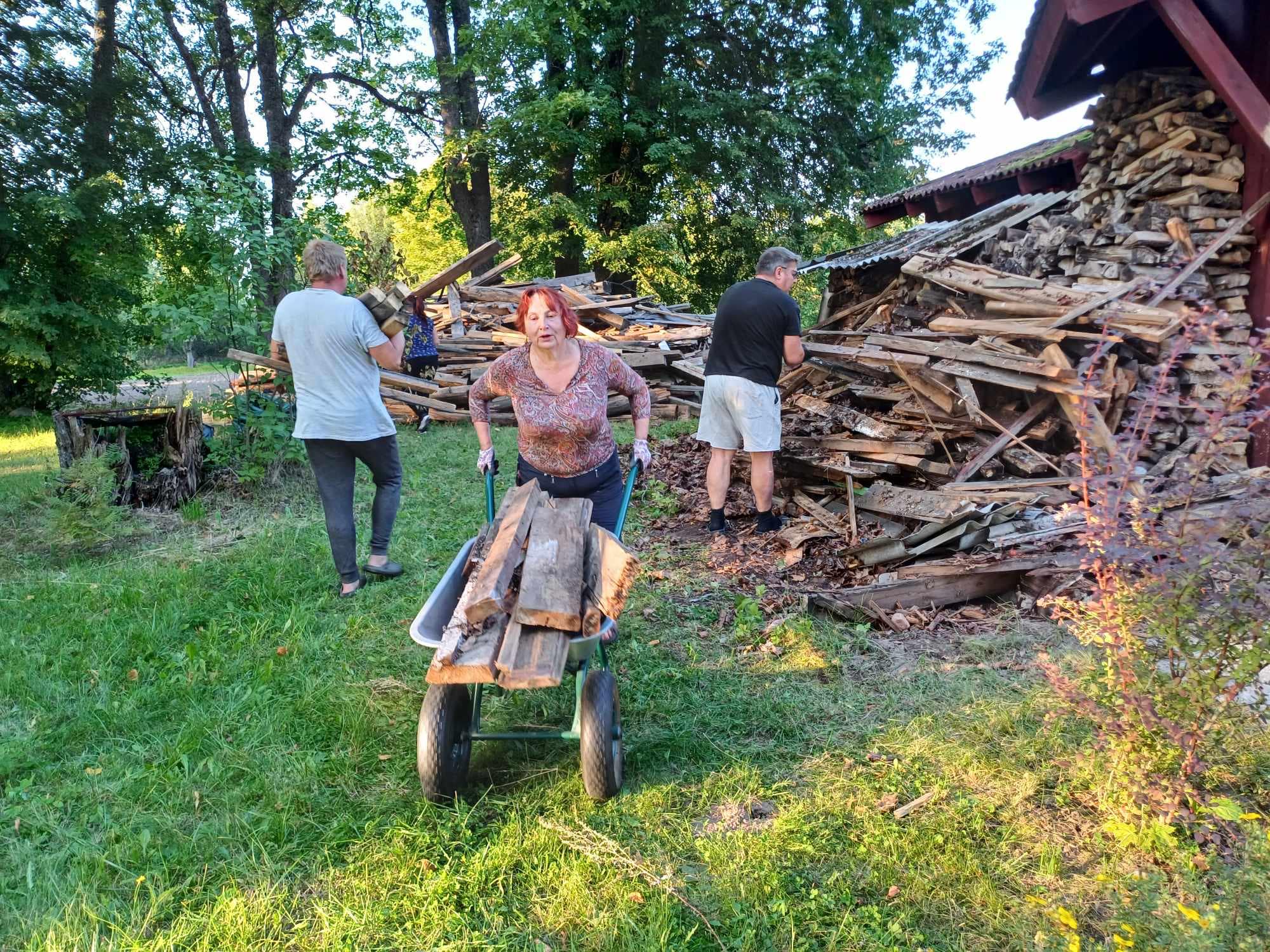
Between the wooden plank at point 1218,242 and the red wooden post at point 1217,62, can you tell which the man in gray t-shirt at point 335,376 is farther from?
the wooden plank at point 1218,242

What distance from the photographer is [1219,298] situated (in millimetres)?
5789

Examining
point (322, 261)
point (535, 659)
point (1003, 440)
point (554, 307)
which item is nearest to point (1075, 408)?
point (1003, 440)

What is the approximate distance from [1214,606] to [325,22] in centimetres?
2212

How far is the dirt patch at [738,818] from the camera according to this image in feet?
9.38

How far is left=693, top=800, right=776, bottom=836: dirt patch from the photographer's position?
2.86 metres

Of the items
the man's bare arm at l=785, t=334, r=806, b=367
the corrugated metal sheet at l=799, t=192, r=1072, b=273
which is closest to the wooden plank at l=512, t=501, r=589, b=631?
the man's bare arm at l=785, t=334, r=806, b=367

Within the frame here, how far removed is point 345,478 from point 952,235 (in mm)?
6239

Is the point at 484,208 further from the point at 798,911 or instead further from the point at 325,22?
the point at 798,911

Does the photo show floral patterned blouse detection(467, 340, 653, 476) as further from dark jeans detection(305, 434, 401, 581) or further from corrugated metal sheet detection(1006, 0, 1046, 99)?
corrugated metal sheet detection(1006, 0, 1046, 99)

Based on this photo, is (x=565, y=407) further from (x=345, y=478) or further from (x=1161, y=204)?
(x=1161, y=204)

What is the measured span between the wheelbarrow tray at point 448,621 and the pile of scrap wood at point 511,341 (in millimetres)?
7114

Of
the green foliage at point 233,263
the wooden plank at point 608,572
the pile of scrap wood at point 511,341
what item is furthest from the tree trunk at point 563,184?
the wooden plank at point 608,572

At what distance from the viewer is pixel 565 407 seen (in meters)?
3.64

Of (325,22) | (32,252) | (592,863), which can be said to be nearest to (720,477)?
(592,863)
